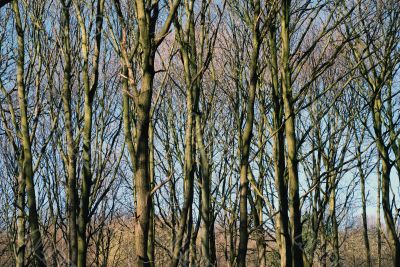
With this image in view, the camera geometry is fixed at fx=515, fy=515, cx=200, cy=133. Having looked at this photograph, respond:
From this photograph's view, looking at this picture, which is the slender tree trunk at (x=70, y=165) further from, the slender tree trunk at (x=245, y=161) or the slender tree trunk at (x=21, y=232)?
the slender tree trunk at (x=245, y=161)

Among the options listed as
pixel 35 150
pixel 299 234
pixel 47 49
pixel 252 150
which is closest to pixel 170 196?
pixel 252 150

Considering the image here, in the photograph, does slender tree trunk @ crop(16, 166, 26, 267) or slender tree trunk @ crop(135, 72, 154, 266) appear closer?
slender tree trunk @ crop(135, 72, 154, 266)

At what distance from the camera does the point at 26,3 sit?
7086 millimetres

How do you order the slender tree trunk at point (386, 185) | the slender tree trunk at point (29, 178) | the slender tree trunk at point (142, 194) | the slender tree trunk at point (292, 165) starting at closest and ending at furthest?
the slender tree trunk at point (142, 194), the slender tree trunk at point (292, 165), the slender tree trunk at point (29, 178), the slender tree trunk at point (386, 185)

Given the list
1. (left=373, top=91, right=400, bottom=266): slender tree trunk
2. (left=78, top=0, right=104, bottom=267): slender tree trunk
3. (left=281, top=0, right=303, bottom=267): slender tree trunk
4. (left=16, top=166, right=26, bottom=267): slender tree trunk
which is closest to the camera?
(left=281, top=0, right=303, bottom=267): slender tree trunk

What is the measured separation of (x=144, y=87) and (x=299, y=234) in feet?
8.80

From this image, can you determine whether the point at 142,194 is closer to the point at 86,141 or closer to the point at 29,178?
the point at 86,141

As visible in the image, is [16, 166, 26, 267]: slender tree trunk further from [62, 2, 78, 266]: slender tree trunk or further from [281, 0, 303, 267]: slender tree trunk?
[281, 0, 303, 267]: slender tree trunk

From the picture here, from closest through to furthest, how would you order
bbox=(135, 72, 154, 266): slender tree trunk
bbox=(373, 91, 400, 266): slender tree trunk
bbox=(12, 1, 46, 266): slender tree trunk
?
bbox=(135, 72, 154, 266): slender tree trunk → bbox=(12, 1, 46, 266): slender tree trunk → bbox=(373, 91, 400, 266): slender tree trunk

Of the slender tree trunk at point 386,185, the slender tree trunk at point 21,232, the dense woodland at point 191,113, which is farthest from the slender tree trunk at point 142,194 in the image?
the slender tree trunk at point 386,185

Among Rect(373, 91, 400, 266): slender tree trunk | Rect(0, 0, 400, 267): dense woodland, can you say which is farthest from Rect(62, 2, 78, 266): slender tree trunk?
Rect(373, 91, 400, 266): slender tree trunk

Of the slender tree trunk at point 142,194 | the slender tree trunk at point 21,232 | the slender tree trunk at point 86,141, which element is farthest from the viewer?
the slender tree trunk at point 21,232

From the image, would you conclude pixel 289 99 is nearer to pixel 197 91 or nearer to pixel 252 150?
pixel 197 91

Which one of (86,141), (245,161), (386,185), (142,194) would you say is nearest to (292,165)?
(245,161)
